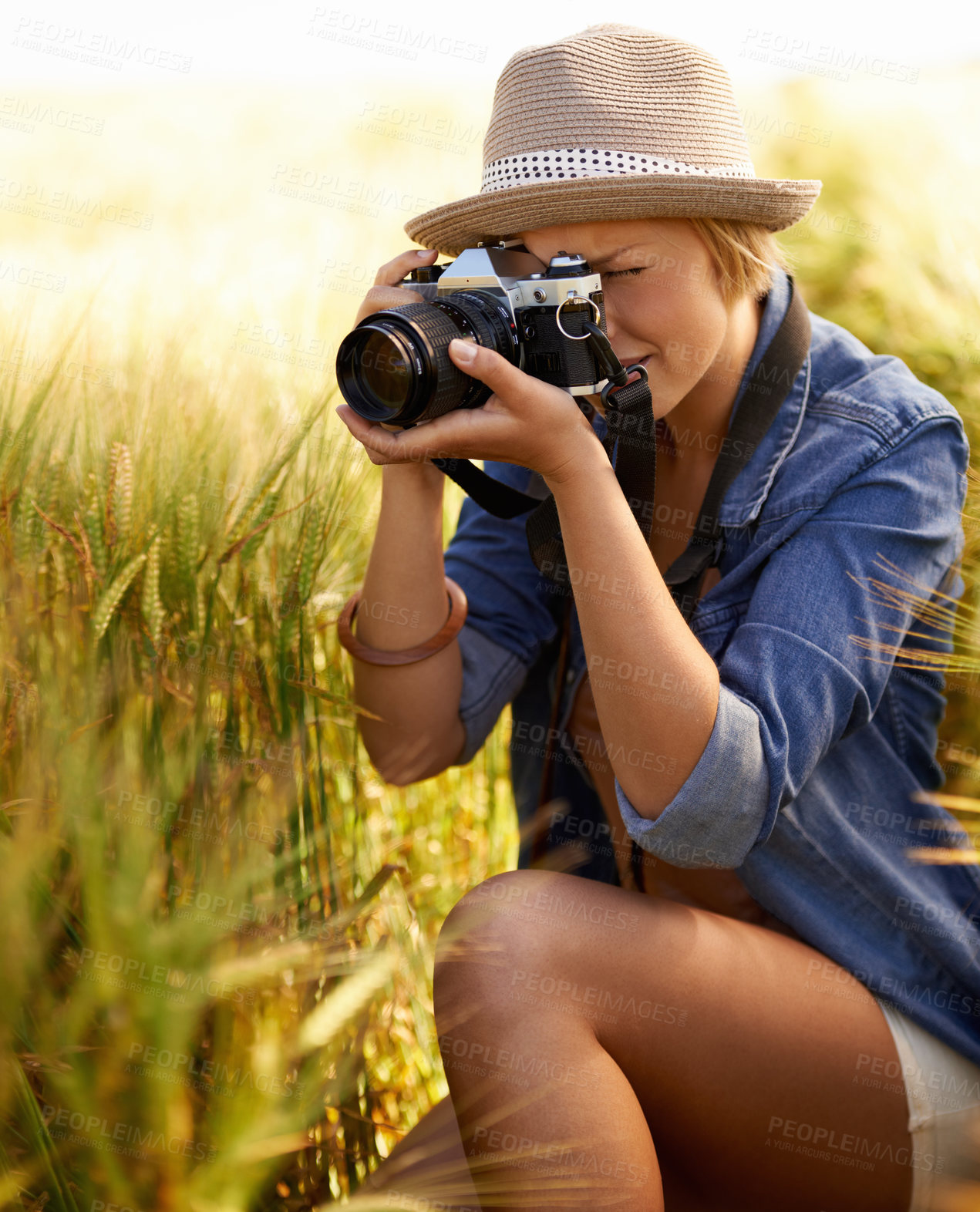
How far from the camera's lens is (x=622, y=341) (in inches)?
39.4

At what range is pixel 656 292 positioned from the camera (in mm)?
979

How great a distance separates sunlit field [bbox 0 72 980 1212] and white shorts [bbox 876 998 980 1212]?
0.24 metres

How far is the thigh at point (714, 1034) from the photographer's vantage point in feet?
2.89

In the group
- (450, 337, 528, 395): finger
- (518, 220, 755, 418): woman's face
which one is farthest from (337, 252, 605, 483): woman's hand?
(518, 220, 755, 418): woman's face

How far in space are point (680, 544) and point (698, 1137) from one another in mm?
602

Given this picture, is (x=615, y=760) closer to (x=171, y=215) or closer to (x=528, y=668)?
(x=528, y=668)

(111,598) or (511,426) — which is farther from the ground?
(511,426)

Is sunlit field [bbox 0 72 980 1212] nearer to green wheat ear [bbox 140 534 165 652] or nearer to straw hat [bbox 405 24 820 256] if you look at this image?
green wheat ear [bbox 140 534 165 652]

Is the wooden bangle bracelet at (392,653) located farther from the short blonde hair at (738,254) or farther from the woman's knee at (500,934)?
the short blonde hair at (738,254)

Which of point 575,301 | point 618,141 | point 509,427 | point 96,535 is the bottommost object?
point 96,535

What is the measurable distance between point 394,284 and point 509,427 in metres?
0.32

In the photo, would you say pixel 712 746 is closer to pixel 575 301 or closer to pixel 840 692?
pixel 840 692

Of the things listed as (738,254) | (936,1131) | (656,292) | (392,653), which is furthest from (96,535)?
(936,1131)

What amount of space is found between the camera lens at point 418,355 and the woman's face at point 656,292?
0.11 meters
